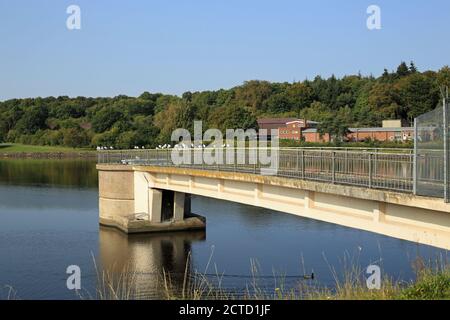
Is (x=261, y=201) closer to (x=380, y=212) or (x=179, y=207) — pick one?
(x=380, y=212)

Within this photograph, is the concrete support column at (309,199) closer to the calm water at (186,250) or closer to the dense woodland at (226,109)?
the calm water at (186,250)

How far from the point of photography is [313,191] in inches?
681

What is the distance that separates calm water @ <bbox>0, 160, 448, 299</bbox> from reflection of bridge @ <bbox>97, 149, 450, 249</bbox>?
2.05 metres

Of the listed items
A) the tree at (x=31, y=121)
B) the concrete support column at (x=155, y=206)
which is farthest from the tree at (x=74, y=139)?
the concrete support column at (x=155, y=206)

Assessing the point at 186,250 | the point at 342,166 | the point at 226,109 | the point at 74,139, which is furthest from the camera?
the point at 74,139

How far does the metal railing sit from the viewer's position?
1402cm

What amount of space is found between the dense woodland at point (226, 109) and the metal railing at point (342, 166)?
4012 centimetres

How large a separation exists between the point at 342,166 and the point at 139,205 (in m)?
19.1

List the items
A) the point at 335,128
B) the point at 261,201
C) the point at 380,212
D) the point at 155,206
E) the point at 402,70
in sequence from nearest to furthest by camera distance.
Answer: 1. the point at 380,212
2. the point at 261,201
3. the point at 155,206
4. the point at 335,128
5. the point at 402,70

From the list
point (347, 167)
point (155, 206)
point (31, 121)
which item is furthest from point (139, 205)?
point (31, 121)

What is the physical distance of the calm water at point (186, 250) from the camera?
21781mm

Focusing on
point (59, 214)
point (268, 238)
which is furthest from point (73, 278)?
point (59, 214)

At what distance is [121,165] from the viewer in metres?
34.7

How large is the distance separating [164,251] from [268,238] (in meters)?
5.33
